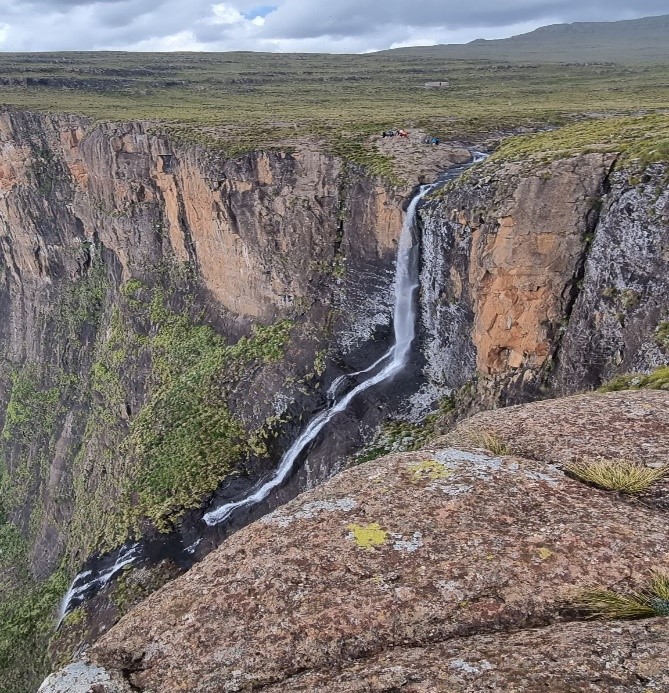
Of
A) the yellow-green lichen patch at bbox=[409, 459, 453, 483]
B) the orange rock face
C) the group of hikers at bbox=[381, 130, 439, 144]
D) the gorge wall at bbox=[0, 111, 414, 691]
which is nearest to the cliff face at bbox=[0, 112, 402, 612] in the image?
the gorge wall at bbox=[0, 111, 414, 691]

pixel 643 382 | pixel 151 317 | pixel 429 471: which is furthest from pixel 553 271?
pixel 151 317

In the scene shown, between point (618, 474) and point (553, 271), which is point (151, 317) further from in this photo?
point (618, 474)

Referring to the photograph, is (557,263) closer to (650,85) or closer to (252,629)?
(252,629)

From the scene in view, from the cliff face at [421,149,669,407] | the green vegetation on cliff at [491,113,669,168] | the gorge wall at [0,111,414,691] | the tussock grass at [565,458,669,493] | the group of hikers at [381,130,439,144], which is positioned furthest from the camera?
the group of hikers at [381,130,439,144]

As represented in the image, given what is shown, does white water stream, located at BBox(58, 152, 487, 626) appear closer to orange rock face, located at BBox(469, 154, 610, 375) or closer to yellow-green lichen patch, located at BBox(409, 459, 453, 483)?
orange rock face, located at BBox(469, 154, 610, 375)

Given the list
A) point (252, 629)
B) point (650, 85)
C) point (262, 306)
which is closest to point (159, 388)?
point (262, 306)
